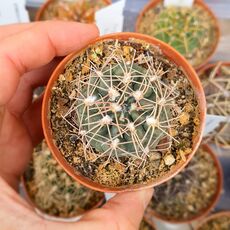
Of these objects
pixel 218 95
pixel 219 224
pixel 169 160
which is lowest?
pixel 219 224

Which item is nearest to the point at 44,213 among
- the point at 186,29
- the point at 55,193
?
the point at 55,193

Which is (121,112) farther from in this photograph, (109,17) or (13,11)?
(13,11)

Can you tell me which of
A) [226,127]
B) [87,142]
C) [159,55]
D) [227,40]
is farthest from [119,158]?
[227,40]

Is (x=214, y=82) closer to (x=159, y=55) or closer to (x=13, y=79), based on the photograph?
(x=159, y=55)

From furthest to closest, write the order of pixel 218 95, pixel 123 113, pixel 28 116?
pixel 218 95
pixel 28 116
pixel 123 113

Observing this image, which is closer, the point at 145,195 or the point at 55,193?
the point at 145,195

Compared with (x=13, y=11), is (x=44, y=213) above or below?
below

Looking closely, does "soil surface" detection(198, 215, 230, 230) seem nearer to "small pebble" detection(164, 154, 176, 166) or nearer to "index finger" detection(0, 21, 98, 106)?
"small pebble" detection(164, 154, 176, 166)
